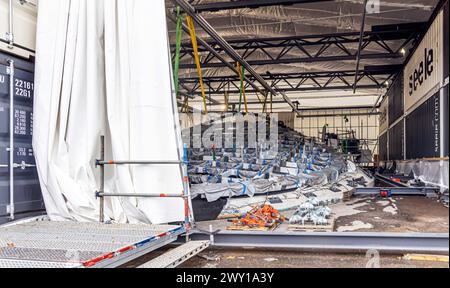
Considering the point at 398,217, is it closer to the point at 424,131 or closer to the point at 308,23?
the point at 424,131

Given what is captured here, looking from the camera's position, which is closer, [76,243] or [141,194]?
[76,243]

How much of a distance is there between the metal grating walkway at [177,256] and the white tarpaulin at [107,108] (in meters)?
0.66

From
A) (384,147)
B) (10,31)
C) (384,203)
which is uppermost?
(10,31)

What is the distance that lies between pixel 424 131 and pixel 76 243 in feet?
34.6

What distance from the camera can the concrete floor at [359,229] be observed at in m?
→ 3.88

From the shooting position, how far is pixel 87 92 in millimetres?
4891

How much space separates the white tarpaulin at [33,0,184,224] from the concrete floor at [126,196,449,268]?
85 centimetres

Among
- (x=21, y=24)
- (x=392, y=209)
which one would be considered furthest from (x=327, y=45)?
(x=21, y=24)

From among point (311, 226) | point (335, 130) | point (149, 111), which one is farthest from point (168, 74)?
point (335, 130)

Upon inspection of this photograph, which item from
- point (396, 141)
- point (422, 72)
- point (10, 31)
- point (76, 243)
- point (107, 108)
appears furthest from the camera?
point (396, 141)

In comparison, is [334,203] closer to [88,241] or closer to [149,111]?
[149,111]

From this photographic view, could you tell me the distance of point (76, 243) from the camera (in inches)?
136

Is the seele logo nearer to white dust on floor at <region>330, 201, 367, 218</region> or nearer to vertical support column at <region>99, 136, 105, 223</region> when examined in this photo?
white dust on floor at <region>330, 201, 367, 218</region>
